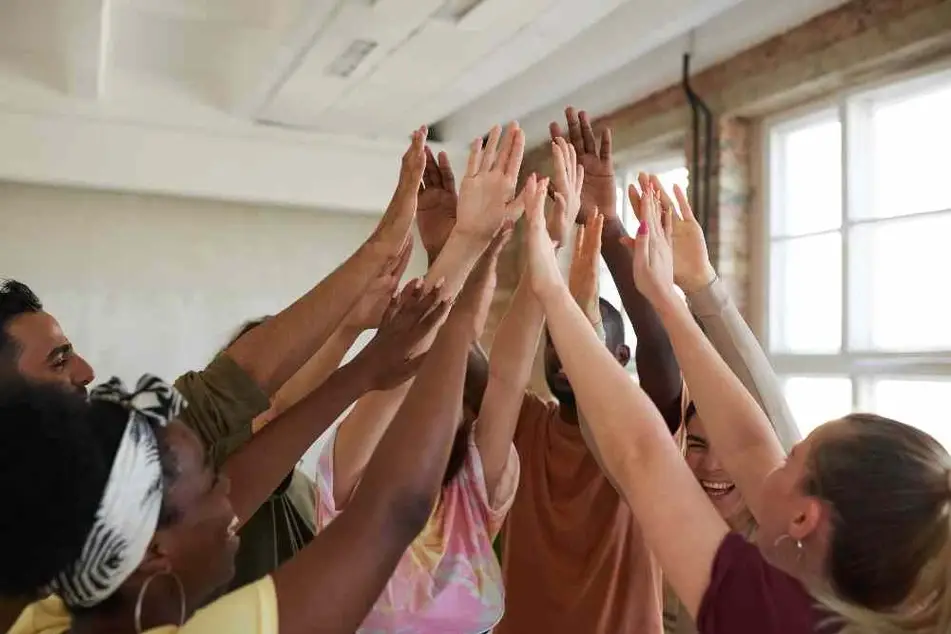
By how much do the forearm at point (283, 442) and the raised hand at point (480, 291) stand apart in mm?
202

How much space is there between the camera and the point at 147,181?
4070mm

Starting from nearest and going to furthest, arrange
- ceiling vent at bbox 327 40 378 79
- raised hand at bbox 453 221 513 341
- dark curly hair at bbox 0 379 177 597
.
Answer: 1. dark curly hair at bbox 0 379 177 597
2. raised hand at bbox 453 221 513 341
3. ceiling vent at bbox 327 40 378 79

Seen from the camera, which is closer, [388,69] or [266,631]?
[266,631]

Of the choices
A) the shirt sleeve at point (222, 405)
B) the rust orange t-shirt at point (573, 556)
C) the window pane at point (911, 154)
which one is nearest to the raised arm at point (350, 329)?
the shirt sleeve at point (222, 405)

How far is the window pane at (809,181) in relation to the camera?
285 cm

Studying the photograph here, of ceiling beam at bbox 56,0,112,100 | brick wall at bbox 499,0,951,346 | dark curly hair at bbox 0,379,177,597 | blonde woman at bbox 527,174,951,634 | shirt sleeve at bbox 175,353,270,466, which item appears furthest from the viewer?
ceiling beam at bbox 56,0,112,100

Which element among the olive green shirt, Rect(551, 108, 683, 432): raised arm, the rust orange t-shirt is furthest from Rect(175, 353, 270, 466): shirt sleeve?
Rect(551, 108, 683, 432): raised arm

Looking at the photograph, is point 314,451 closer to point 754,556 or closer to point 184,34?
point 184,34

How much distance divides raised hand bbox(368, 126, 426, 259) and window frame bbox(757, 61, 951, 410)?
1.69 metres

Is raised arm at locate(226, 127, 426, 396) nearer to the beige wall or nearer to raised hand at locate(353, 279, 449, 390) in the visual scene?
raised hand at locate(353, 279, 449, 390)

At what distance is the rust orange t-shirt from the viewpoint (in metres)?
1.64

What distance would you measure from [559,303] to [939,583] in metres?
0.59

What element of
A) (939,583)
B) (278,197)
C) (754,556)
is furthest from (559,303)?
(278,197)

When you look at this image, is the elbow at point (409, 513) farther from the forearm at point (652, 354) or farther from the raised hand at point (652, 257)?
the forearm at point (652, 354)
